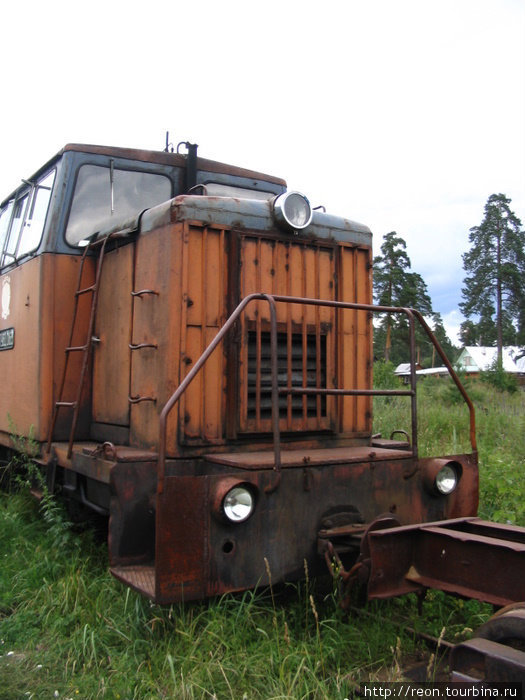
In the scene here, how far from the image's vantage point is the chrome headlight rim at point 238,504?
319cm

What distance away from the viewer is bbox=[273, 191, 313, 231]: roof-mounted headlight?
416 cm

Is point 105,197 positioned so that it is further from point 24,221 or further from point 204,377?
point 204,377

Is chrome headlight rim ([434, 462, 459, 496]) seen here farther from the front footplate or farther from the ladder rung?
the ladder rung

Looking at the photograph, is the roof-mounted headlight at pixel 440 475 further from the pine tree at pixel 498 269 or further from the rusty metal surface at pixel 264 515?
the pine tree at pixel 498 269

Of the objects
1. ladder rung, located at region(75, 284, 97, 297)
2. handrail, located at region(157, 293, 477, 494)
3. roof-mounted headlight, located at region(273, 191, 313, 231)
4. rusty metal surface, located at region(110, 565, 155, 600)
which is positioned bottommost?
rusty metal surface, located at region(110, 565, 155, 600)

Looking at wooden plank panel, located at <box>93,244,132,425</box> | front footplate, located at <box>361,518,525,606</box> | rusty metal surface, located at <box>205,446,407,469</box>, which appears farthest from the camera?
wooden plank panel, located at <box>93,244,132,425</box>

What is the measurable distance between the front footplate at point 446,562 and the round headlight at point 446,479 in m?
0.58

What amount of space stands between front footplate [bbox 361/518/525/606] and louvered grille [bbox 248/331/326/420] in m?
1.00

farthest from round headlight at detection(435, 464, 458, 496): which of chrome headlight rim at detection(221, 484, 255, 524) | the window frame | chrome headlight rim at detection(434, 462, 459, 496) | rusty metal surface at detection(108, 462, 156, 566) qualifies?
the window frame

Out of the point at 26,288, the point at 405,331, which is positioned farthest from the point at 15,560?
the point at 405,331

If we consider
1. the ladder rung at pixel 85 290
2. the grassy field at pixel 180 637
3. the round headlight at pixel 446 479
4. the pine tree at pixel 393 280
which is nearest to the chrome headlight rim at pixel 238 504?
the grassy field at pixel 180 637

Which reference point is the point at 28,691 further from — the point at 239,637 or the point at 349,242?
the point at 349,242

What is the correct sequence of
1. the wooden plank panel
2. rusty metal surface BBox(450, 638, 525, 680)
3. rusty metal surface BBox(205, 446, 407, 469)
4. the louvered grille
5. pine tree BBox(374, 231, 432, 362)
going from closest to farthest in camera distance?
rusty metal surface BBox(450, 638, 525, 680) → rusty metal surface BBox(205, 446, 407, 469) → the louvered grille → the wooden plank panel → pine tree BBox(374, 231, 432, 362)

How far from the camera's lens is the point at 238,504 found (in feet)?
10.6
